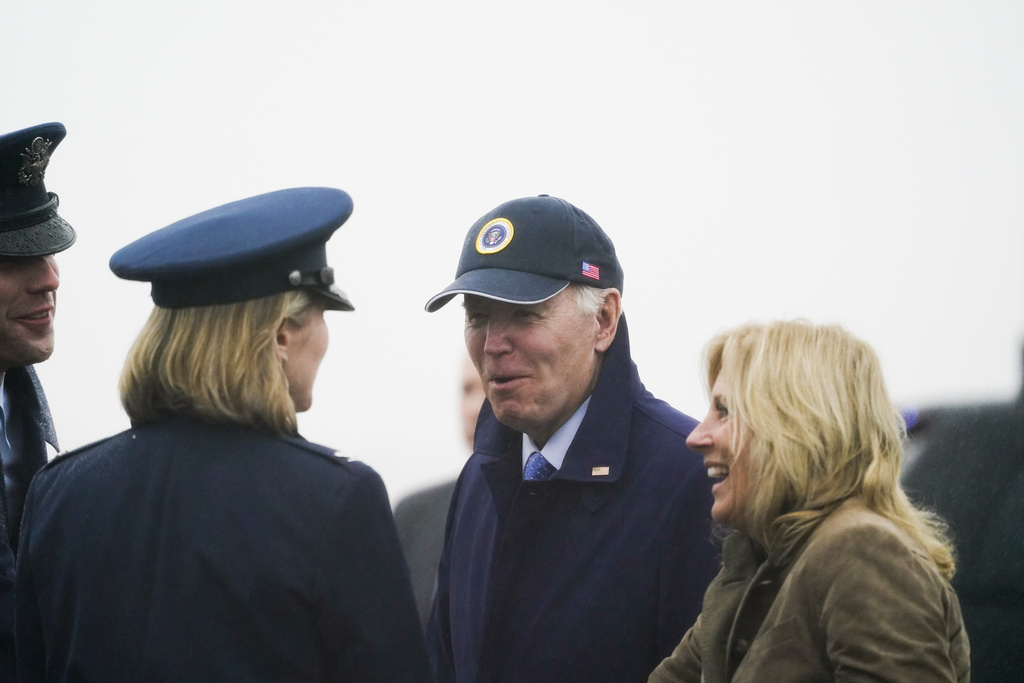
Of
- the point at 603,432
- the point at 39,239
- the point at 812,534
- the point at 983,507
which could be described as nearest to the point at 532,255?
the point at 603,432

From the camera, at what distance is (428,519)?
15.7 ft

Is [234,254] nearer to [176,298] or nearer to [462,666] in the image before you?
[176,298]

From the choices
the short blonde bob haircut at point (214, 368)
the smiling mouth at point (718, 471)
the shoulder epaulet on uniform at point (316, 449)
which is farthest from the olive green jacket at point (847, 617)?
the short blonde bob haircut at point (214, 368)

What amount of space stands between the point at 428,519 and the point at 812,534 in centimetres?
299

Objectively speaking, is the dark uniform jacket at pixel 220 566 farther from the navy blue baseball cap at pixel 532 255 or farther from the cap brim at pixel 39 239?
the cap brim at pixel 39 239

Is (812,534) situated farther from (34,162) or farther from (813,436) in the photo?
(34,162)

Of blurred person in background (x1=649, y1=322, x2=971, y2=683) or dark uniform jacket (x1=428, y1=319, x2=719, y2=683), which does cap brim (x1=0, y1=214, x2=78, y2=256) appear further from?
blurred person in background (x1=649, y1=322, x2=971, y2=683)

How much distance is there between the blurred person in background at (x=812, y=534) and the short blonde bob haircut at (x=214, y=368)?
905mm

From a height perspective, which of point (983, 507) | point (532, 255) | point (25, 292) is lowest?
point (983, 507)

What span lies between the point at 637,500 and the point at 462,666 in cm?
73

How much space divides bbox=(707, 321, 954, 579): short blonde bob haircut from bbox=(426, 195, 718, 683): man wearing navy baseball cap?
1.71 feet

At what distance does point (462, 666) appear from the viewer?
2914mm

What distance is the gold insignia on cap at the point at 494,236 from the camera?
293 centimetres

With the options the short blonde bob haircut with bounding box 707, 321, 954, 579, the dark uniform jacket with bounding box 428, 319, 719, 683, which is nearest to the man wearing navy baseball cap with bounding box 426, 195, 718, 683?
the dark uniform jacket with bounding box 428, 319, 719, 683
